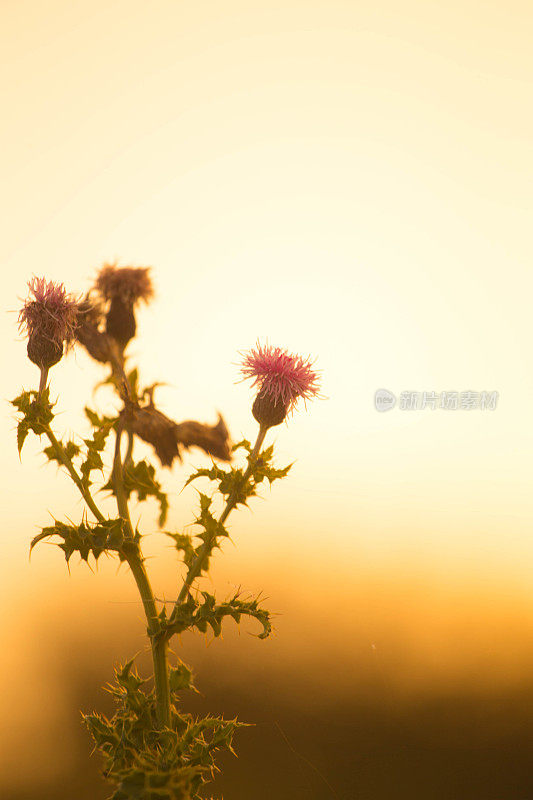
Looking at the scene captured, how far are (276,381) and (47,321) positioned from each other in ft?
1.21

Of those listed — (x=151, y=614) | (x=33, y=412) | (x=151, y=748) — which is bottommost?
(x=151, y=748)

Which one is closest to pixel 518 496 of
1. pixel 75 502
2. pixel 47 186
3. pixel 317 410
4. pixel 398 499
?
pixel 398 499

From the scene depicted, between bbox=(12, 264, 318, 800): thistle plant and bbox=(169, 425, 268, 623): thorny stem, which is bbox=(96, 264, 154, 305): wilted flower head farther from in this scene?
bbox=(169, 425, 268, 623): thorny stem

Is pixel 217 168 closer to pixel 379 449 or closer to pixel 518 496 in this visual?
pixel 379 449

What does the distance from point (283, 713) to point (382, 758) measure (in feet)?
0.92

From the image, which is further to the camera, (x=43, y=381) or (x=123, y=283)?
(x=123, y=283)

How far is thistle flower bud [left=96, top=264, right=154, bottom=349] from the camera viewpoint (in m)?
1.19

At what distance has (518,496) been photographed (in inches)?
72.1

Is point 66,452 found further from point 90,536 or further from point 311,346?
point 311,346

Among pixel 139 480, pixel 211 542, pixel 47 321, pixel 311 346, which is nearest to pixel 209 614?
pixel 211 542

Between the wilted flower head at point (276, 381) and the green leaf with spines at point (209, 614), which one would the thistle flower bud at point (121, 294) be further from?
the green leaf with spines at point (209, 614)

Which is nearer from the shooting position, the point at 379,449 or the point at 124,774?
the point at 124,774

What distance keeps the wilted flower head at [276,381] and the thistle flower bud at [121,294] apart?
8.3 inches

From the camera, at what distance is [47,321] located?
1088 millimetres
